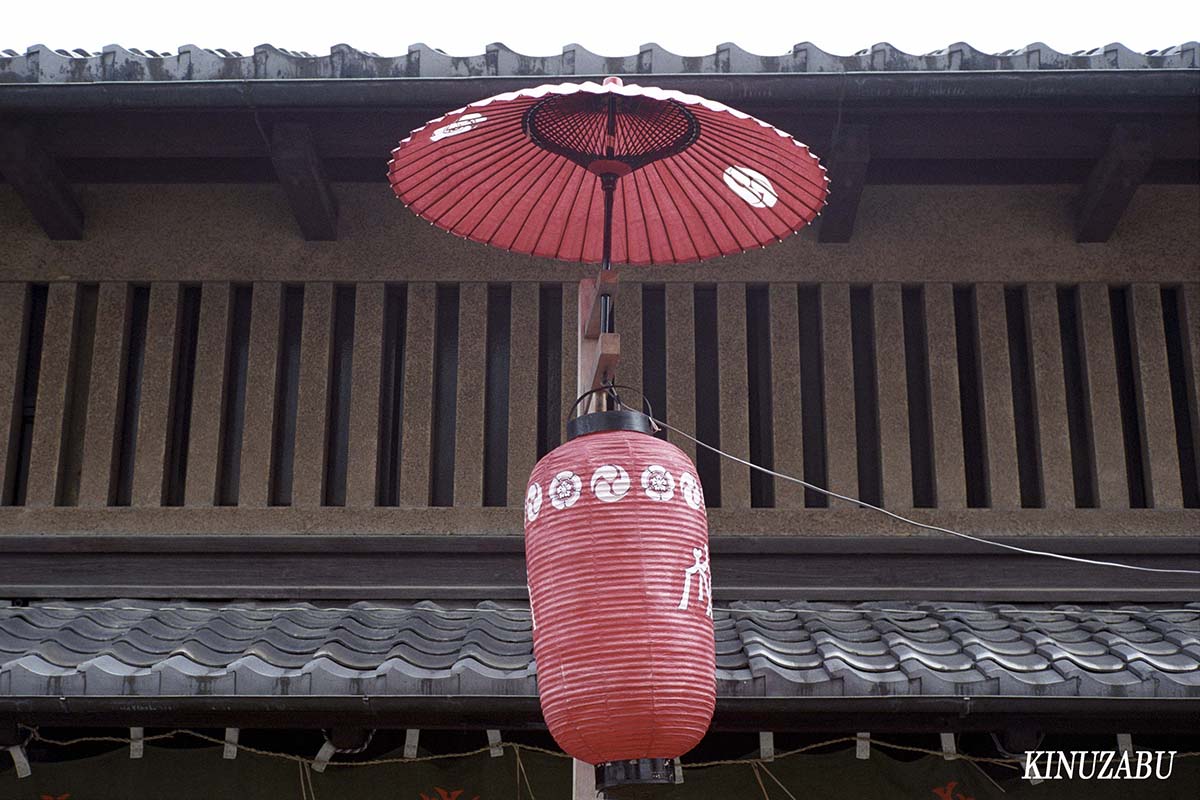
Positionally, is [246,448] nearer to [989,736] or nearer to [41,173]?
[41,173]

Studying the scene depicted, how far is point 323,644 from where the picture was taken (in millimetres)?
5539

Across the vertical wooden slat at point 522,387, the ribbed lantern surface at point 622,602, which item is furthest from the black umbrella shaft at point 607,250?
the vertical wooden slat at point 522,387

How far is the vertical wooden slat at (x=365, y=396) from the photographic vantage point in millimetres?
7133

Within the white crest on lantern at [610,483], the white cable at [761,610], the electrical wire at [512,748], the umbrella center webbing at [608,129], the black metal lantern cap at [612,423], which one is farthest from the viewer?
the white cable at [761,610]

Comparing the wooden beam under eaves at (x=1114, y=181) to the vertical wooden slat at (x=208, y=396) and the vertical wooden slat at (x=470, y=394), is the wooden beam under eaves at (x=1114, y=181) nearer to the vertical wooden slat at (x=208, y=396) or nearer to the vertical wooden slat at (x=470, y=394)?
the vertical wooden slat at (x=470, y=394)

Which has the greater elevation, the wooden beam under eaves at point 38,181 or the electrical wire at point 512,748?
the wooden beam under eaves at point 38,181

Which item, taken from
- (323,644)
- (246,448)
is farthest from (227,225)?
(323,644)

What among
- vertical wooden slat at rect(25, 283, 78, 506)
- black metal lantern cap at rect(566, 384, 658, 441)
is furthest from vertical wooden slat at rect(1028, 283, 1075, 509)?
vertical wooden slat at rect(25, 283, 78, 506)

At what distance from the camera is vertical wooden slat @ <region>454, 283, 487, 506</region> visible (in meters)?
7.13

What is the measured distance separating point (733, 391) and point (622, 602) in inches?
143

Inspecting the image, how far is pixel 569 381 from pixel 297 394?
60.0 inches

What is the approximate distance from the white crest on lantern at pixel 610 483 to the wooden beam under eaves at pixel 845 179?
11.9ft

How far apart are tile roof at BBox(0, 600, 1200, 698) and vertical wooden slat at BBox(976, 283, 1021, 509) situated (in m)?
0.86

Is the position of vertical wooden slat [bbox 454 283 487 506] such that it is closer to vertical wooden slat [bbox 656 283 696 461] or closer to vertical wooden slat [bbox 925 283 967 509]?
vertical wooden slat [bbox 656 283 696 461]
